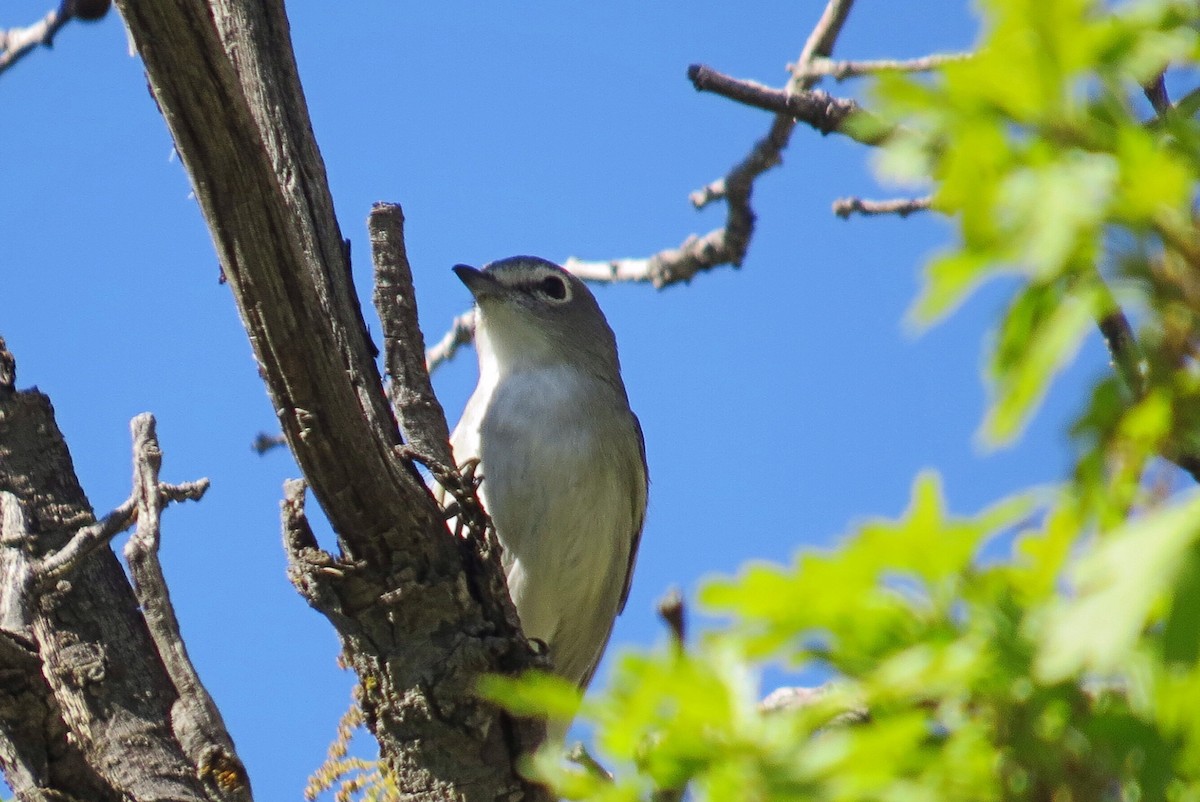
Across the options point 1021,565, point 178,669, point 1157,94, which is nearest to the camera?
point 1021,565

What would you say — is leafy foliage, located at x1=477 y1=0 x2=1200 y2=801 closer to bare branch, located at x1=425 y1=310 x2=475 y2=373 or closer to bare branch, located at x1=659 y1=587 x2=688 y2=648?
bare branch, located at x1=659 y1=587 x2=688 y2=648

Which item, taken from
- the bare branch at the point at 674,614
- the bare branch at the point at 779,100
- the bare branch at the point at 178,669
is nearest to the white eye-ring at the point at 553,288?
the bare branch at the point at 178,669

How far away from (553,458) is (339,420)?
2509 mm

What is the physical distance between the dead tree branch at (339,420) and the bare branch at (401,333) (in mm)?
668

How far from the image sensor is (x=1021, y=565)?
1.60 m

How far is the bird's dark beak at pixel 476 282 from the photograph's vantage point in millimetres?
6855

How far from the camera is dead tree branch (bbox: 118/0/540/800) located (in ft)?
11.5

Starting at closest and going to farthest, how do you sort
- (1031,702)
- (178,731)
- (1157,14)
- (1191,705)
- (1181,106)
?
(1191,705) < (1157,14) < (1031,702) < (1181,106) < (178,731)

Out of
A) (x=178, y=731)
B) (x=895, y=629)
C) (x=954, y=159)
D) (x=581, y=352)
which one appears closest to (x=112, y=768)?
(x=178, y=731)

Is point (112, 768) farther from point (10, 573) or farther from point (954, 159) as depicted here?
point (954, 159)

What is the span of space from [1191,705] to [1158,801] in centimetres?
16

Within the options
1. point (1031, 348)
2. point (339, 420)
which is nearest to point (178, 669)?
point (339, 420)

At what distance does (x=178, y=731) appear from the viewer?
14.8ft

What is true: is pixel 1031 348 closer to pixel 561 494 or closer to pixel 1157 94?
pixel 1157 94
